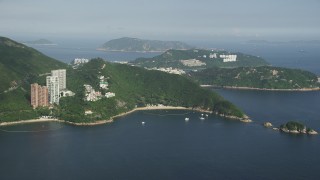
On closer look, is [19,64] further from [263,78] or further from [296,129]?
[263,78]

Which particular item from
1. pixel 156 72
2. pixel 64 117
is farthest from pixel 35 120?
pixel 156 72

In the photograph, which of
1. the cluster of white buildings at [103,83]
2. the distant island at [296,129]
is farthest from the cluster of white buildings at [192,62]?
the distant island at [296,129]

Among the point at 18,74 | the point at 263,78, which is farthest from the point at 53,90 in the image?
the point at 263,78

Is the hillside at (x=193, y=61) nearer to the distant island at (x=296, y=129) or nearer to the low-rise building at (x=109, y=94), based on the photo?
the low-rise building at (x=109, y=94)

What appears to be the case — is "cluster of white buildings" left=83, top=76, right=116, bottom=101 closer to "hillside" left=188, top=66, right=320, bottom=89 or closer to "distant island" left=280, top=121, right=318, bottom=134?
"distant island" left=280, top=121, right=318, bottom=134

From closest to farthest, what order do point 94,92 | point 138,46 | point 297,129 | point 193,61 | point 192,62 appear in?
point 297,129 < point 94,92 < point 192,62 < point 193,61 < point 138,46
